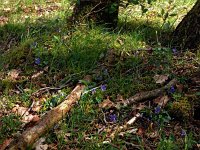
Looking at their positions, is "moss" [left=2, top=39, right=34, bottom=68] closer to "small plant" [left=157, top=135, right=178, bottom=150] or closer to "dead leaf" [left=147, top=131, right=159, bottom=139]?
"dead leaf" [left=147, top=131, right=159, bottom=139]

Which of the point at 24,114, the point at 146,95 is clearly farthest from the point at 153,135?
the point at 24,114

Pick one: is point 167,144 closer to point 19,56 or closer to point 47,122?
point 47,122

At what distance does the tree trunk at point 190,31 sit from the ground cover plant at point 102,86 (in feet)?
0.31

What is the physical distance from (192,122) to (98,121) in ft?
2.76

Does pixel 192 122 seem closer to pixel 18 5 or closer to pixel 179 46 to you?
pixel 179 46

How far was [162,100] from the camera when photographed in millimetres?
3436

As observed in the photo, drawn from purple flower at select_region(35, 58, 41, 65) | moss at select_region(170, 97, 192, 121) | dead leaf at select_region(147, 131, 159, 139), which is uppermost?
purple flower at select_region(35, 58, 41, 65)

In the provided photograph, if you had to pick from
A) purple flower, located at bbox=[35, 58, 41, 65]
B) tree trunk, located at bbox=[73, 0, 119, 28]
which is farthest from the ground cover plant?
tree trunk, located at bbox=[73, 0, 119, 28]

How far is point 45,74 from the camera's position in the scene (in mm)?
4113

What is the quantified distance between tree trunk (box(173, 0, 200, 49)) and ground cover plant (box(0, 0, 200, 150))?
0.09 m

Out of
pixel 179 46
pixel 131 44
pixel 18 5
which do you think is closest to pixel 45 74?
pixel 131 44

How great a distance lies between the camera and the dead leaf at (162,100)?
11.2 ft

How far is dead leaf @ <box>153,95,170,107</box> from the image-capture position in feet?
11.2

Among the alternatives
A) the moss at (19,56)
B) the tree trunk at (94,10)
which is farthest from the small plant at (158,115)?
the tree trunk at (94,10)
